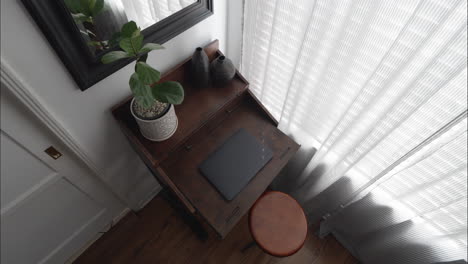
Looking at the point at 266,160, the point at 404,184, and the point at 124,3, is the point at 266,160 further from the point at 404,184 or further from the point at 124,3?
the point at 124,3

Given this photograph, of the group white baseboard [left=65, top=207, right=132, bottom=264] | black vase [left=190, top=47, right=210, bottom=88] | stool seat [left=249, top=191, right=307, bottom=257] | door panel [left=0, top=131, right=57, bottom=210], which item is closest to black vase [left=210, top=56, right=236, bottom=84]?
black vase [left=190, top=47, right=210, bottom=88]

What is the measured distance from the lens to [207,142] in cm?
113

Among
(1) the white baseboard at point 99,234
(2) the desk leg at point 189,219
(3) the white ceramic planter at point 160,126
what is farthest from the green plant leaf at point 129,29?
(1) the white baseboard at point 99,234

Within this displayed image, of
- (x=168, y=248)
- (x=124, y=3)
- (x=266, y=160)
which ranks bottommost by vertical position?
(x=168, y=248)

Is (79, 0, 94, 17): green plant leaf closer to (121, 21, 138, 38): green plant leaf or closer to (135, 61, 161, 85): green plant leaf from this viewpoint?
(121, 21, 138, 38): green plant leaf

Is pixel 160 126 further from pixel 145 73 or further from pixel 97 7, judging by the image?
pixel 97 7

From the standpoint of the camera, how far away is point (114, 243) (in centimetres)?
152

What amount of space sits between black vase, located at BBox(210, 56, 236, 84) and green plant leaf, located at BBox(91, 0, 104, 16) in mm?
480

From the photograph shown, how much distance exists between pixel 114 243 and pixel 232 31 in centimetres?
150

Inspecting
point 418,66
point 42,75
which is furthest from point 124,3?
point 418,66

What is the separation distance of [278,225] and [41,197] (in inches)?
42.6

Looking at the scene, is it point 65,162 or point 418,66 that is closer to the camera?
point 418,66

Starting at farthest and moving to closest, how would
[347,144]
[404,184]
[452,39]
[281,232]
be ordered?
[281,232], [347,144], [404,184], [452,39]

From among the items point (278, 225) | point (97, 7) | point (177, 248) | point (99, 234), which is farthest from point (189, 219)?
point (97, 7)
